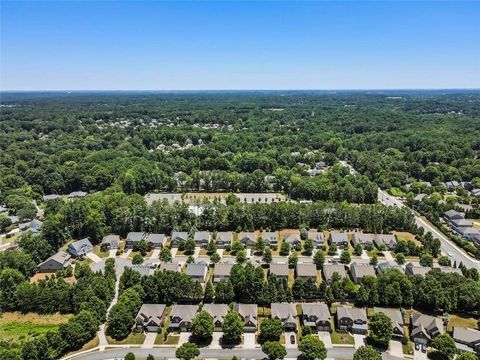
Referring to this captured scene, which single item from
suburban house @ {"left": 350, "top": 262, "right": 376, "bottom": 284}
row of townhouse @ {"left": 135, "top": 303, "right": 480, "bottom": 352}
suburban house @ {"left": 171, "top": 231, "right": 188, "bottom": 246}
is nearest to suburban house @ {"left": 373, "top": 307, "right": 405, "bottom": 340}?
row of townhouse @ {"left": 135, "top": 303, "right": 480, "bottom": 352}

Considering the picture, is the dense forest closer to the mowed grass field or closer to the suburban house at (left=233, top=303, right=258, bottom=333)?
the mowed grass field

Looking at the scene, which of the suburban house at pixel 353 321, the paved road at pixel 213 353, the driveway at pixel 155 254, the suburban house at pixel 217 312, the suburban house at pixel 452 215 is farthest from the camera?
the suburban house at pixel 452 215

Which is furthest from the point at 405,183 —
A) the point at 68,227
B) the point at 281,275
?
the point at 68,227

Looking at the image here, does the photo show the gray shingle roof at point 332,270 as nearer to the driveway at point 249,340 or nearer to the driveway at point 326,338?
the driveway at point 326,338

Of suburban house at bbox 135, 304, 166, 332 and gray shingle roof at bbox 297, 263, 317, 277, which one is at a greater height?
gray shingle roof at bbox 297, 263, 317, 277

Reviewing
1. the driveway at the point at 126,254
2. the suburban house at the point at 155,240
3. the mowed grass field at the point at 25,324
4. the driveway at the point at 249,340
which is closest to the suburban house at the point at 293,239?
the suburban house at the point at 155,240

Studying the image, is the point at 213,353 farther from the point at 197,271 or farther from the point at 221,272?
the point at 197,271
